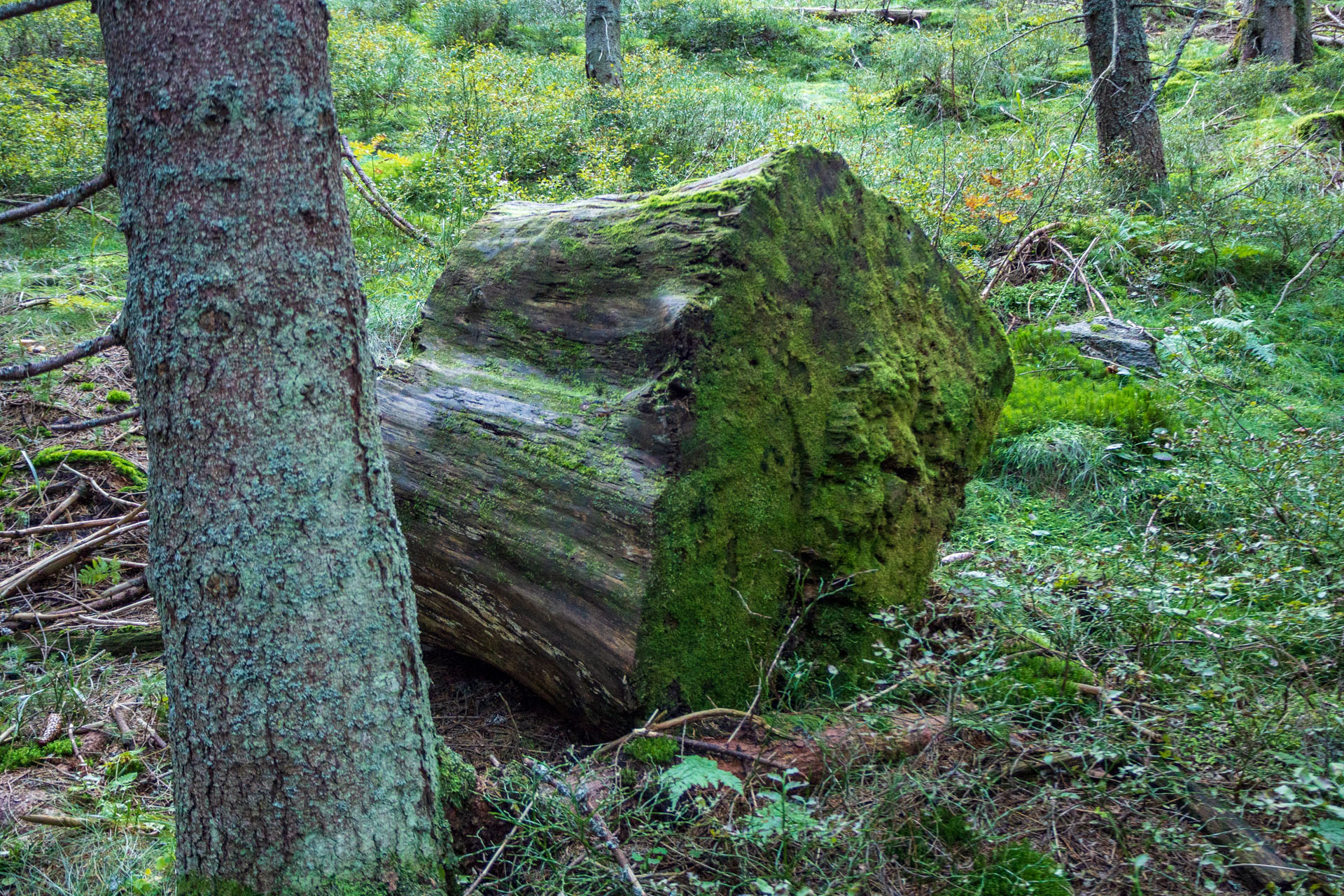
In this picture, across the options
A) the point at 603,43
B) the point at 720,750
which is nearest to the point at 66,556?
the point at 720,750

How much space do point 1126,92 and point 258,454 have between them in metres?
8.60

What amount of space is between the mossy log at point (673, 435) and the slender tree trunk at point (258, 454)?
716 millimetres

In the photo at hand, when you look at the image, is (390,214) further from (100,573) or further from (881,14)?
(881,14)

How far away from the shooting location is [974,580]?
10.2ft

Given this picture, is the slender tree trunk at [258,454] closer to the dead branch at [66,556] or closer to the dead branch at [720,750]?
the dead branch at [720,750]

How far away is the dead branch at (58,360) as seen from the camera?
1.59 m

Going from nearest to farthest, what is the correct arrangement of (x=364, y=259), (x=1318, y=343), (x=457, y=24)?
(x=1318, y=343) → (x=364, y=259) → (x=457, y=24)

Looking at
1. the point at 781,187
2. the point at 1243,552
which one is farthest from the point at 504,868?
the point at 1243,552

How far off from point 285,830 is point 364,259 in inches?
232

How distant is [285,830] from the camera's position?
1.70 m

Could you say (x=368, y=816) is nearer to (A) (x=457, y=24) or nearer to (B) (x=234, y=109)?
(B) (x=234, y=109)

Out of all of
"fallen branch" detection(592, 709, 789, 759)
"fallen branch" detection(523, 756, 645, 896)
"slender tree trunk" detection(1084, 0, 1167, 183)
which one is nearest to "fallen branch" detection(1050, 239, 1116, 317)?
"slender tree trunk" detection(1084, 0, 1167, 183)

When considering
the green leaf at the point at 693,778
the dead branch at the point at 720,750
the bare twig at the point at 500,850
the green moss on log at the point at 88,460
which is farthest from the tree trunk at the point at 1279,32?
the green moss on log at the point at 88,460

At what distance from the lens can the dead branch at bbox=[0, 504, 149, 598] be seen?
3.49 metres
